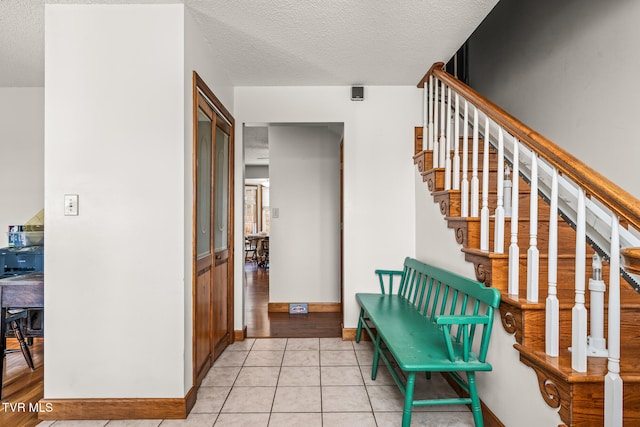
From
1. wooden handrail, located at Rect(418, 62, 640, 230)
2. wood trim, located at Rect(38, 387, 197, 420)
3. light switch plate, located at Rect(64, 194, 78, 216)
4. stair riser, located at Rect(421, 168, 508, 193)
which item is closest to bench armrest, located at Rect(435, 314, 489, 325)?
wooden handrail, located at Rect(418, 62, 640, 230)

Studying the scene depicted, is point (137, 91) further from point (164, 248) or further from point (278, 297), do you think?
point (278, 297)

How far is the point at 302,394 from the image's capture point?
238cm

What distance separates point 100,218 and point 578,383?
251 centimetres

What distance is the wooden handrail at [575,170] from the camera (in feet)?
3.87

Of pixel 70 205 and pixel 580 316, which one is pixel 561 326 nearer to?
pixel 580 316

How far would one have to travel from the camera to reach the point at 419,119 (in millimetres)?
3500

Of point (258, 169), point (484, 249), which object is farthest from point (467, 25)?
point (258, 169)

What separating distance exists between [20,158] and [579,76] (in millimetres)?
5100

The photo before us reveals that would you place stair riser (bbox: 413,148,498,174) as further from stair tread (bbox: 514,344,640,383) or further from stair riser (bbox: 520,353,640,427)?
stair riser (bbox: 520,353,640,427)

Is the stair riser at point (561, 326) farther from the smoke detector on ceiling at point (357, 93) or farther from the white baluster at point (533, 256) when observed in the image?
the smoke detector on ceiling at point (357, 93)

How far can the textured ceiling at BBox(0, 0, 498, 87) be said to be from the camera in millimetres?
2195

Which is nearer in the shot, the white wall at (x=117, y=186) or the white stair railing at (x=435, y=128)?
the white wall at (x=117, y=186)

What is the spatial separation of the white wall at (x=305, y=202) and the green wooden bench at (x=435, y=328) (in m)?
1.45

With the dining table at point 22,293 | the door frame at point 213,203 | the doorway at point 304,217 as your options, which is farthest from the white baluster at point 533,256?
the doorway at point 304,217
